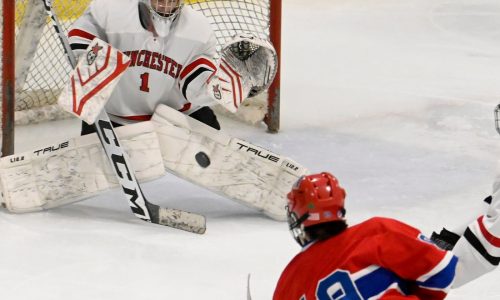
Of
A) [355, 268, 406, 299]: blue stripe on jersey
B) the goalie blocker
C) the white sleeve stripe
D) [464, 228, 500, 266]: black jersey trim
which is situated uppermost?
the white sleeve stripe

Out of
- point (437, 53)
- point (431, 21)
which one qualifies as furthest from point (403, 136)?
point (431, 21)

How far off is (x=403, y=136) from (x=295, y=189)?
8.83 feet

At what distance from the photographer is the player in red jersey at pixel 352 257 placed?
1.98m

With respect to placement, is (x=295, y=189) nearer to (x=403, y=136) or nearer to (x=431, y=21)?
(x=403, y=136)

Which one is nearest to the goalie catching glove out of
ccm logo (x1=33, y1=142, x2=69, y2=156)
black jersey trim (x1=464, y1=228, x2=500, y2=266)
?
ccm logo (x1=33, y1=142, x2=69, y2=156)

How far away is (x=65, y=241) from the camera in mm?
3393

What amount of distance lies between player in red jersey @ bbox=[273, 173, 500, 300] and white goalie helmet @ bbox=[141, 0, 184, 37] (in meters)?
1.51

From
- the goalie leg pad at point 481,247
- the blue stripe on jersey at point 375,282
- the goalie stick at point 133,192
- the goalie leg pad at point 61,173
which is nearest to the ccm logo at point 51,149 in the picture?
the goalie leg pad at point 61,173

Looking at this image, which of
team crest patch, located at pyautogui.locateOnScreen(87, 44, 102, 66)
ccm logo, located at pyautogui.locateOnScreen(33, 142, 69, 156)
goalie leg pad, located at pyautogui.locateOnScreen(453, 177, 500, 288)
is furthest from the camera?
ccm logo, located at pyautogui.locateOnScreen(33, 142, 69, 156)

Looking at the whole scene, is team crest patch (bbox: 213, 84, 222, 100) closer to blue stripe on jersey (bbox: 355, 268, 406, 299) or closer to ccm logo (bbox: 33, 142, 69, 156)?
ccm logo (bbox: 33, 142, 69, 156)

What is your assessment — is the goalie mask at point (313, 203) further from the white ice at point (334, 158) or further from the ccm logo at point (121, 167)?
the ccm logo at point (121, 167)

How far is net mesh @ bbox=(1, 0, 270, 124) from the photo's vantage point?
4.67m

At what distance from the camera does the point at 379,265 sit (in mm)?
1991

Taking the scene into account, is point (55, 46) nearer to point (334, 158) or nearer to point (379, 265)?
point (334, 158)
